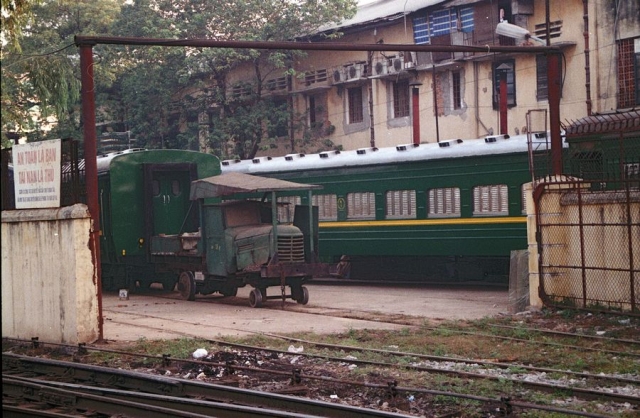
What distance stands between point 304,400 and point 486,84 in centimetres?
2784

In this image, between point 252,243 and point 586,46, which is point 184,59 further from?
point 252,243

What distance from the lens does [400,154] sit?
76.0ft

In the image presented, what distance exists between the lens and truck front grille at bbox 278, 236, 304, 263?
18922mm

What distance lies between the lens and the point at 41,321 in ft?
47.4

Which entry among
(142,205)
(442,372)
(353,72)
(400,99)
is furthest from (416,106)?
(442,372)

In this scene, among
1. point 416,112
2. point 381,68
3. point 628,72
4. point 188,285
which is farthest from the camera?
point 381,68

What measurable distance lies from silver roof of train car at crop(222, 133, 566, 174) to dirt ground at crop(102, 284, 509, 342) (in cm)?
319

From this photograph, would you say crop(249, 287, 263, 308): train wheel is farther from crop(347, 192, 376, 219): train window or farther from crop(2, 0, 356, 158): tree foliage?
crop(2, 0, 356, 158): tree foliage

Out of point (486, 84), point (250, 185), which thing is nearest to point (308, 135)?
point (486, 84)

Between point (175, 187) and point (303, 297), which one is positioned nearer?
point (303, 297)

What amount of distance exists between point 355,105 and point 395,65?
3.76 metres

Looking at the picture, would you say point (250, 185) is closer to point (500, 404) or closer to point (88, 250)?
point (88, 250)

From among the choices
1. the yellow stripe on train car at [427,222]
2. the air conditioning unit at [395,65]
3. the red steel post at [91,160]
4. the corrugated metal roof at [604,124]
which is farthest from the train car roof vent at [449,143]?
the air conditioning unit at [395,65]

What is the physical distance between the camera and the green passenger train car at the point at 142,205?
2203 centimetres
